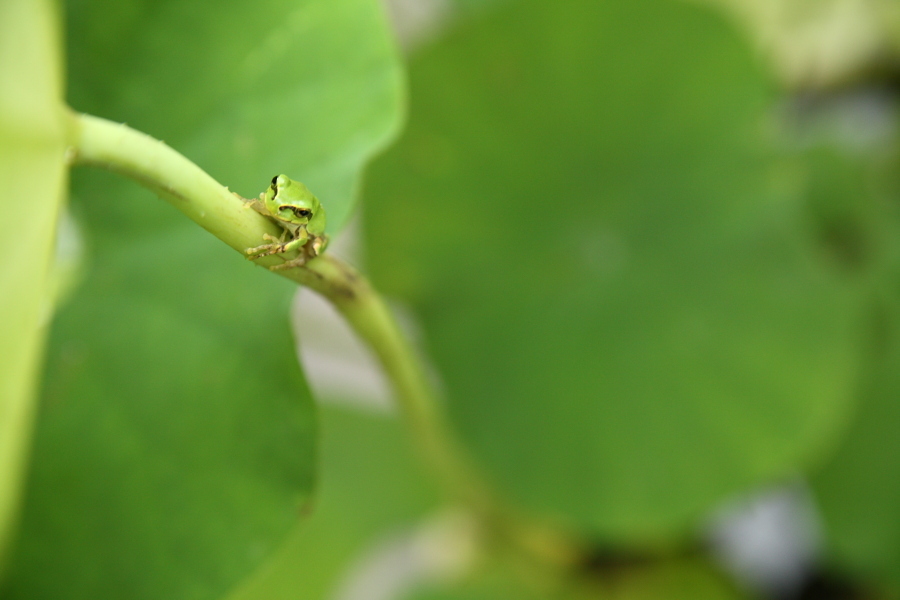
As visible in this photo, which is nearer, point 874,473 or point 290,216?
point 290,216

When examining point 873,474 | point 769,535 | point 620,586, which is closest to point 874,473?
point 873,474

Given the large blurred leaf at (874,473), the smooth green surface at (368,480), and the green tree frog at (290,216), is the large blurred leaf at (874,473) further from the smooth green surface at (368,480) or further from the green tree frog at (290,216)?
the green tree frog at (290,216)

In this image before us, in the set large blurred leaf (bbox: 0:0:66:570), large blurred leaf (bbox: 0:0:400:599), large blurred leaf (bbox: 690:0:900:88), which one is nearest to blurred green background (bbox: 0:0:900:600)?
large blurred leaf (bbox: 0:0:400:599)

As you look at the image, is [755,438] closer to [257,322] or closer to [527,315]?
[527,315]

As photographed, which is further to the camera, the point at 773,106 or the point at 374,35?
the point at 773,106

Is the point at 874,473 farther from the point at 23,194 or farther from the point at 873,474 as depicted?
the point at 23,194

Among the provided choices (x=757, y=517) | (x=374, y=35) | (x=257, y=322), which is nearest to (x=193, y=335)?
(x=257, y=322)
